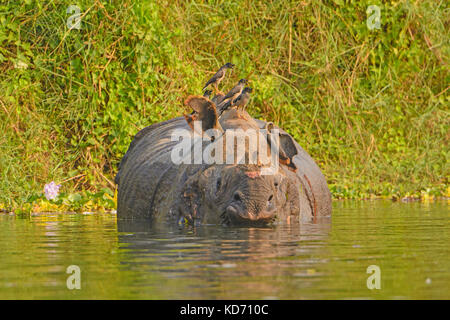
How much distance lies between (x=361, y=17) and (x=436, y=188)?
3.60 m

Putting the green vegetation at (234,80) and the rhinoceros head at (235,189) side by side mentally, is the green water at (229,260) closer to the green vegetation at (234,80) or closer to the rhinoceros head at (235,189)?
the rhinoceros head at (235,189)

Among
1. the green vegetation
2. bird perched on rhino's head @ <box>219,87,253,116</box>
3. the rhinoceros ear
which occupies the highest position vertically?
the green vegetation

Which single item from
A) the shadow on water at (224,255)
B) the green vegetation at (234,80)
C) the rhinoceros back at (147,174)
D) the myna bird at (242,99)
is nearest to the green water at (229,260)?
the shadow on water at (224,255)

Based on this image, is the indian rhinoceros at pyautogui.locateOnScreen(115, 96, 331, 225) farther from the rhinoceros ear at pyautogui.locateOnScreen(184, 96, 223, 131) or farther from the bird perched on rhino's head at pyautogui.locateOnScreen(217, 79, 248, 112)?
the bird perched on rhino's head at pyautogui.locateOnScreen(217, 79, 248, 112)

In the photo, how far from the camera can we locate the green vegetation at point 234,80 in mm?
13062

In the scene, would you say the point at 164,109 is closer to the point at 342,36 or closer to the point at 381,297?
the point at 342,36

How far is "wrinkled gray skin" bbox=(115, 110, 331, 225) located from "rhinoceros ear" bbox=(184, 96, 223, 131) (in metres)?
0.22

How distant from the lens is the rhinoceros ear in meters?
8.35

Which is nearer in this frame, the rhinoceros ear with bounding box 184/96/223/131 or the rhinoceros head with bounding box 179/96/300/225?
the rhinoceros head with bounding box 179/96/300/225

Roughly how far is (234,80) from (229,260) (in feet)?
30.2

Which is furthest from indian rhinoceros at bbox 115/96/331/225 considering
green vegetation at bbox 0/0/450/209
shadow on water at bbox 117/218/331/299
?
green vegetation at bbox 0/0/450/209
